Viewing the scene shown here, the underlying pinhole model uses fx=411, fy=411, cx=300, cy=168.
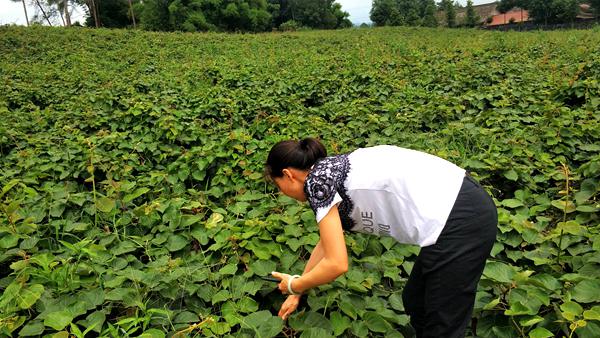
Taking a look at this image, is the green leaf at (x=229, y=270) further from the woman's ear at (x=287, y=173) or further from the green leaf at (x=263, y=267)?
the woman's ear at (x=287, y=173)

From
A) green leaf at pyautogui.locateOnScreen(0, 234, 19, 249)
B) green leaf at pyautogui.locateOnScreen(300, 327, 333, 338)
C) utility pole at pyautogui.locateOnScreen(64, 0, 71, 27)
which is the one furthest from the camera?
utility pole at pyautogui.locateOnScreen(64, 0, 71, 27)

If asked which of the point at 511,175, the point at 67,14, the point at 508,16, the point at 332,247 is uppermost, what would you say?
the point at 67,14

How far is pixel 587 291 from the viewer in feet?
5.14

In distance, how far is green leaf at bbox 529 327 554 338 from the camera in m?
1.45

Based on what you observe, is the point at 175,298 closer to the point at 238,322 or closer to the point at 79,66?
the point at 238,322

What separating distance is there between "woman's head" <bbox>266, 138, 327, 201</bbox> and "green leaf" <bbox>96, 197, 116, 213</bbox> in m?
1.32

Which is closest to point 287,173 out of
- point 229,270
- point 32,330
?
point 229,270

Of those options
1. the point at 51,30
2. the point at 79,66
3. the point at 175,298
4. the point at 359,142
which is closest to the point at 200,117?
the point at 359,142

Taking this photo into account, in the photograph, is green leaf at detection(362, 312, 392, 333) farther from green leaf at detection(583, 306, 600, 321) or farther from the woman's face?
green leaf at detection(583, 306, 600, 321)

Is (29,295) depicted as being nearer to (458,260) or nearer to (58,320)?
(58,320)

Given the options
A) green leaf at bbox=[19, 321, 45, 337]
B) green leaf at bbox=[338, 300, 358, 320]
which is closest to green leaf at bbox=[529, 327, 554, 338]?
green leaf at bbox=[338, 300, 358, 320]

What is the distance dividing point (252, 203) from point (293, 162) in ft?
4.45

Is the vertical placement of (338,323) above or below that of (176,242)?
below

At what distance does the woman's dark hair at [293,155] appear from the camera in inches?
52.9
